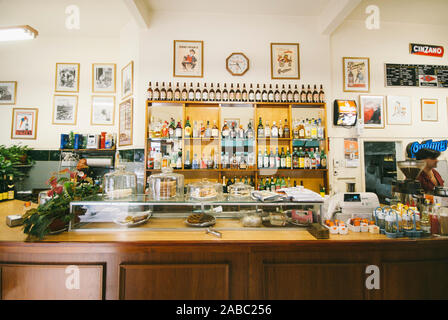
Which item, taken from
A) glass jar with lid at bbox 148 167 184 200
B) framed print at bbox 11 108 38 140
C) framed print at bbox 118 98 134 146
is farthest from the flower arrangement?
framed print at bbox 11 108 38 140

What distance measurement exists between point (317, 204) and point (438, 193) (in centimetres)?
114

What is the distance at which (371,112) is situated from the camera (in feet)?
11.7

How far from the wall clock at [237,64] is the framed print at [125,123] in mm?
1824

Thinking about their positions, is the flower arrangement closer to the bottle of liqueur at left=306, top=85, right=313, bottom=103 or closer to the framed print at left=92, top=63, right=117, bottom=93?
the framed print at left=92, top=63, right=117, bottom=93

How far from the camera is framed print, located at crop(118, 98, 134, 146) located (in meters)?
3.42

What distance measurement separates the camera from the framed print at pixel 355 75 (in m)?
3.60

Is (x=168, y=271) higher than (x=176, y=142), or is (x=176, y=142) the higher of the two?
(x=176, y=142)

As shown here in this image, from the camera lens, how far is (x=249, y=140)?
332cm

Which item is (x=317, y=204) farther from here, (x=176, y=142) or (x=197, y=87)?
(x=197, y=87)

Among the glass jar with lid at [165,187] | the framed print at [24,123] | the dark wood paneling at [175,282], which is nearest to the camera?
the dark wood paneling at [175,282]

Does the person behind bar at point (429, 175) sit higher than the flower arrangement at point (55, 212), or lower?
higher

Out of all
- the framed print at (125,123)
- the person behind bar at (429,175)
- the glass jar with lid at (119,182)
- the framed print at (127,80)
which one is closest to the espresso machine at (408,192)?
the person behind bar at (429,175)

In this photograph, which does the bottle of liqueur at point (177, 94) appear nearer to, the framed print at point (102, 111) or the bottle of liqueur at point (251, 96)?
the bottle of liqueur at point (251, 96)

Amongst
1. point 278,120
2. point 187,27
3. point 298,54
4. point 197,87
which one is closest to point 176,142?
point 197,87
